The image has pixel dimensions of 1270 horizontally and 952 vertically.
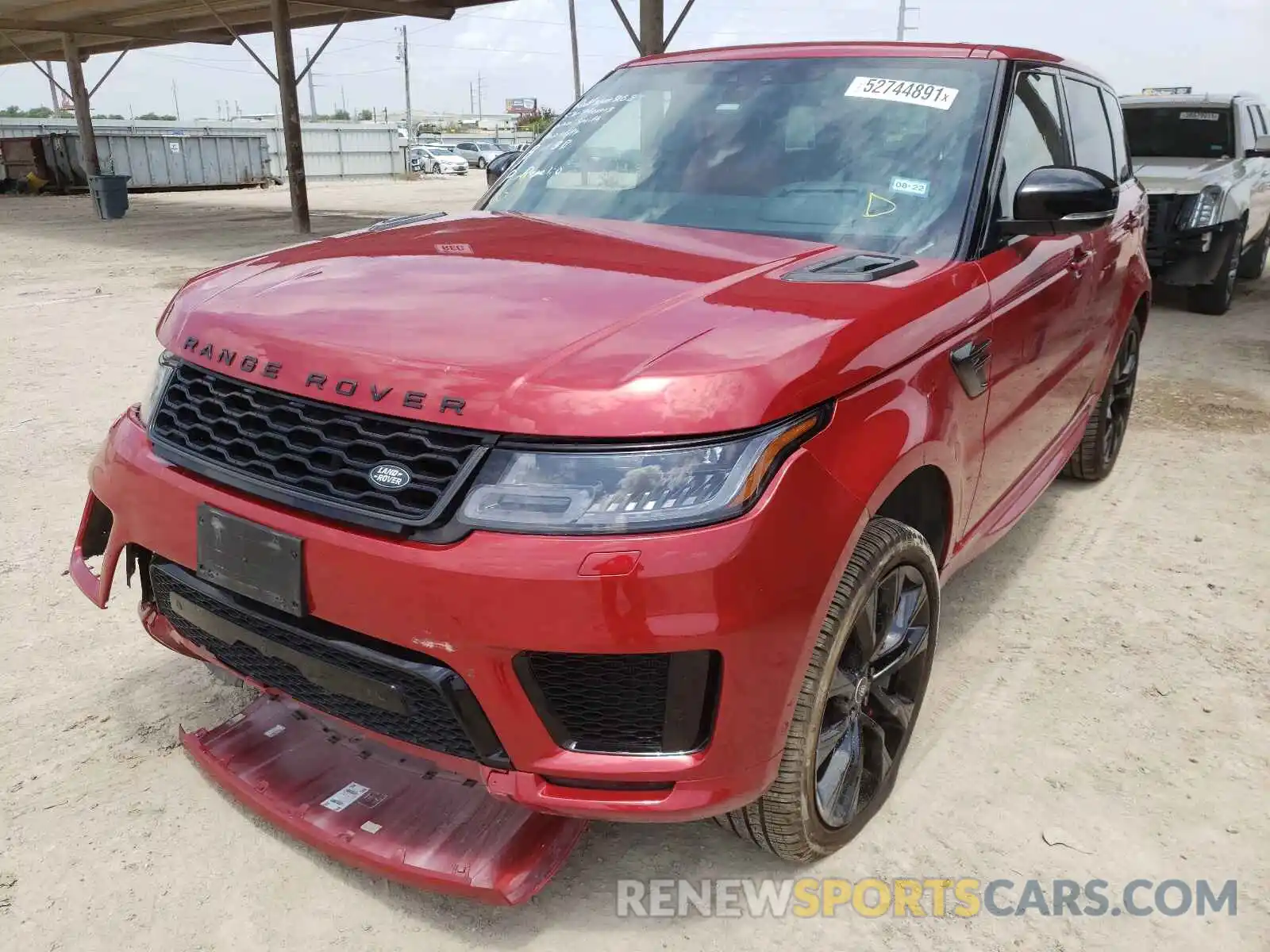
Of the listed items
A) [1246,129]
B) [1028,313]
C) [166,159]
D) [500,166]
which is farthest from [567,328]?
[166,159]

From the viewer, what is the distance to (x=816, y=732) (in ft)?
6.54

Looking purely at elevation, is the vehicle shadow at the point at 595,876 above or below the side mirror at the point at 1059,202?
below

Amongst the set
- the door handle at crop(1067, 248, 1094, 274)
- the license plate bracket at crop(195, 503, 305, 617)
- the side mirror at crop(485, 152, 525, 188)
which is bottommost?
the license plate bracket at crop(195, 503, 305, 617)

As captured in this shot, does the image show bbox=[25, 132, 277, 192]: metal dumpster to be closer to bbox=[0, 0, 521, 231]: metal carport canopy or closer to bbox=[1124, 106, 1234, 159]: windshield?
bbox=[0, 0, 521, 231]: metal carport canopy

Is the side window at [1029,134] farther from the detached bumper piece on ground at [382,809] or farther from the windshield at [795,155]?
the detached bumper piece on ground at [382,809]

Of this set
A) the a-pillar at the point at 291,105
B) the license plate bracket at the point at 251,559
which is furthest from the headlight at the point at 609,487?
the a-pillar at the point at 291,105

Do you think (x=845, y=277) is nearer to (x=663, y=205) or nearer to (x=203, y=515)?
(x=663, y=205)

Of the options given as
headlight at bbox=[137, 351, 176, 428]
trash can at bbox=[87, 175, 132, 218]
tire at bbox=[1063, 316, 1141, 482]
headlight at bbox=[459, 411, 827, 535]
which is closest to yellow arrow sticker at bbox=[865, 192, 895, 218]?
headlight at bbox=[459, 411, 827, 535]

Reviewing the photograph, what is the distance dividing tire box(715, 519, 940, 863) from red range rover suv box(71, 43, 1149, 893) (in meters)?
0.01

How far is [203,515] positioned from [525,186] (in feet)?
5.82

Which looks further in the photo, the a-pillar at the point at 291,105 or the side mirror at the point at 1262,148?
the a-pillar at the point at 291,105

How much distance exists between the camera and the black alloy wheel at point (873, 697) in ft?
7.06

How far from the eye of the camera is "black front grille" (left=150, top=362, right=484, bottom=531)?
5.73 ft

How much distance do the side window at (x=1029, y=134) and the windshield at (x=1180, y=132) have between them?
7078 mm
